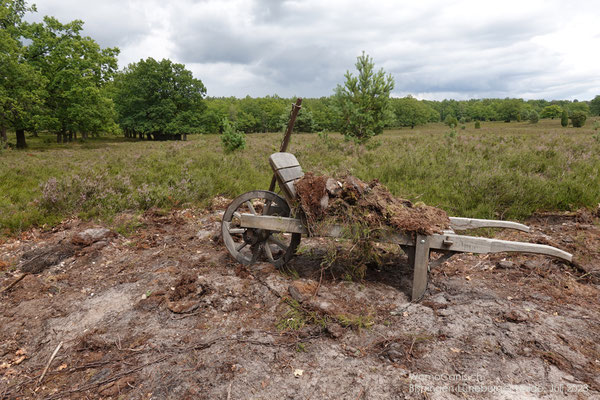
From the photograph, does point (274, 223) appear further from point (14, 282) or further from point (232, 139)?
point (232, 139)

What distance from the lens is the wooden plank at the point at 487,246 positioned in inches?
136

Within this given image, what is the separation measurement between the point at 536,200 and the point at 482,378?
19.7 ft

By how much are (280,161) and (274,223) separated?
90cm

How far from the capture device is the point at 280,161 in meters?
4.35

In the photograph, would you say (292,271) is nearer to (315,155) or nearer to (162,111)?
(315,155)

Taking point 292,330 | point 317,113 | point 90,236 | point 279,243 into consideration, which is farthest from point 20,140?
point 317,113

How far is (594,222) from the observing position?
19.6 feet

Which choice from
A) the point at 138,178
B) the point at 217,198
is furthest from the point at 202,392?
the point at 138,178

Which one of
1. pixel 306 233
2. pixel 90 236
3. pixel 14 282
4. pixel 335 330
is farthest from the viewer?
pixel 90 236

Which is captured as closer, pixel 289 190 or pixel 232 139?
pixel 289 190

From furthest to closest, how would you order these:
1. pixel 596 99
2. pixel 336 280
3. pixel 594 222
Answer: pixel 596 99, pixel 594 222, pixel 336 280

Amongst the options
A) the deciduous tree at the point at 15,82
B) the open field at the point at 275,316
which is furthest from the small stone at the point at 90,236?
the deciduous tree at the point at 15,82

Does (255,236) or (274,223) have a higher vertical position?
(274,223)

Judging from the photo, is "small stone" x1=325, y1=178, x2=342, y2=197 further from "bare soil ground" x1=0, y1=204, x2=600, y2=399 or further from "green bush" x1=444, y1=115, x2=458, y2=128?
"green bush" x1=444, y1=115, x2=458, y2=128
